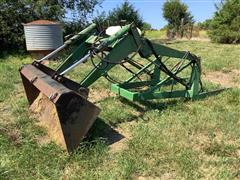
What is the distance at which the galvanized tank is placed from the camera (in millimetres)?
10102

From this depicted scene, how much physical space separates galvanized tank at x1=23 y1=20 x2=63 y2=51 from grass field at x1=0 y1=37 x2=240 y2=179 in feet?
15.4

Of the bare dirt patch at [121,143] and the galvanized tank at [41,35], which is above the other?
the galvanized tank at [41,35]

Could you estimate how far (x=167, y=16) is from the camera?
3178cm

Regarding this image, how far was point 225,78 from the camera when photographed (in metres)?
7.70

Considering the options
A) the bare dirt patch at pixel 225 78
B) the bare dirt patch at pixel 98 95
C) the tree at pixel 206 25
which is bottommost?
the bare dirt patch at pixel 225 78

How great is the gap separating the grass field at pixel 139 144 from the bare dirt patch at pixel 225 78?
1.49 meters

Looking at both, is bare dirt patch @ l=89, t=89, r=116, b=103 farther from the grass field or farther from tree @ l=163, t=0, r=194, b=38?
tree @ l=163, t=0, r=194, b=38

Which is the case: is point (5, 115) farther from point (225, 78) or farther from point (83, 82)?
point (225, 78)

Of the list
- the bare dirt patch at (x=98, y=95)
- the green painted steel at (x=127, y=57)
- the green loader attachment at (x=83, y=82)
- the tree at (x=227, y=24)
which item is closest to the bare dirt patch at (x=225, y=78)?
the green painted steel at (x=127, y=57)

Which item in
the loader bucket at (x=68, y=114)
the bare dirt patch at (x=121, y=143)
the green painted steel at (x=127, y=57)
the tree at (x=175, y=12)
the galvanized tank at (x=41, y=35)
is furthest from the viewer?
the tree at (x=175, y=12)

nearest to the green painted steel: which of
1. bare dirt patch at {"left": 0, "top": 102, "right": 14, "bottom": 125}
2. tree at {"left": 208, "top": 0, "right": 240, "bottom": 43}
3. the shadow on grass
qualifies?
the shadow on grass

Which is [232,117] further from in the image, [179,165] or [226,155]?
[179,165]

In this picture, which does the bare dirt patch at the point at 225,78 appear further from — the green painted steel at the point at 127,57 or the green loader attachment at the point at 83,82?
the green loader attachment at the point at 83,82

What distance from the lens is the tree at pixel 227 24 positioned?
1747 centimetres
